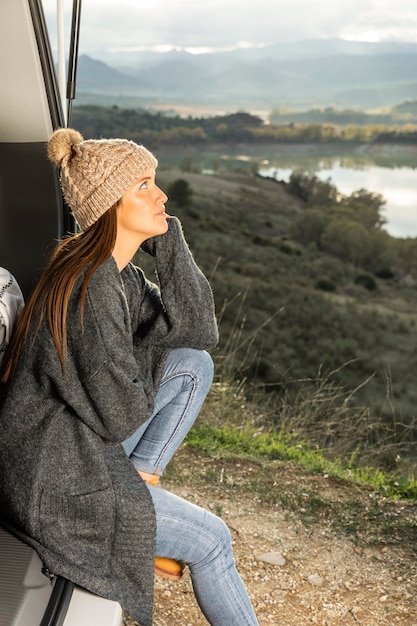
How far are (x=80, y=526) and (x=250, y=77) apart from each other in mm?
19030

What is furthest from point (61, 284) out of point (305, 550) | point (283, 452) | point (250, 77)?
point (250, 77)

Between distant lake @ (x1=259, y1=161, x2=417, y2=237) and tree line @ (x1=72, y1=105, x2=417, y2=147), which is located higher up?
tree line @ (x1=72, y1=105, x2=417, y2=147)

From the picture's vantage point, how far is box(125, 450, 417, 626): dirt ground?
8.22ft

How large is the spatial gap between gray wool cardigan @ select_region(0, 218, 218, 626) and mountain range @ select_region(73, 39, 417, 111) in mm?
17512

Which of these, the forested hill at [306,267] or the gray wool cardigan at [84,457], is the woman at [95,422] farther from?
the forested hill at [306,267]

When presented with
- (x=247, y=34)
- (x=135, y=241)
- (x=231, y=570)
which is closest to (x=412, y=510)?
(x=231, y=570)

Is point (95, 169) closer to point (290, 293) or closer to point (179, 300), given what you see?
point (179, 300)

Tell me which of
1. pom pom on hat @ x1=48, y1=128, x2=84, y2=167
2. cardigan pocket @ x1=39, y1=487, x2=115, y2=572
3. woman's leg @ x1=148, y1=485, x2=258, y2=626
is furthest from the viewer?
pom pom on hat @ x1=48, y1=128, x2=84, y2=167

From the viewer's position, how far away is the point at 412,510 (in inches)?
126

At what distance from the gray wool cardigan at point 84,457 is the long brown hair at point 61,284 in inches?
0.8

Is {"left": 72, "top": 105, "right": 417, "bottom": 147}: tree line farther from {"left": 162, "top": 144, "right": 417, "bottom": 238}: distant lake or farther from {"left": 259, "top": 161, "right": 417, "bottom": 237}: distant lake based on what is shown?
{"left": 259, "top": 161, "right": 417, "bottom": 237}: distant lake

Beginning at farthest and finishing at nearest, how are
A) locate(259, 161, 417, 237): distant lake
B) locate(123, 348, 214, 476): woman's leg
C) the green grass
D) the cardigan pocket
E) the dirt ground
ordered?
locate(259, 161, 417, 237): distant lake, the green grass, the dirt ground, locate(123, 348, 214, 476): woman's leg, the cardigan pocket

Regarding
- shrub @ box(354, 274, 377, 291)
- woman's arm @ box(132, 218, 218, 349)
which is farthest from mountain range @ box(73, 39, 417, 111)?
woman's arm @ box(132, 218, 218, 349)

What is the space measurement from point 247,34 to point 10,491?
20572 millimetres
